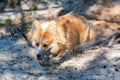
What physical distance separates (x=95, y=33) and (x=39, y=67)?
5.91ft

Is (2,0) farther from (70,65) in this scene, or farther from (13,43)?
(70,65)

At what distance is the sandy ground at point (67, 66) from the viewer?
543 cm

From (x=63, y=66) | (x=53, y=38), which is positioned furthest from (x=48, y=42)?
(x=63, y=66)

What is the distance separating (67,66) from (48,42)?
0.53m

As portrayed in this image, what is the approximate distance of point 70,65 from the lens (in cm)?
584

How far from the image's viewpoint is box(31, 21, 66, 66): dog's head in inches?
233

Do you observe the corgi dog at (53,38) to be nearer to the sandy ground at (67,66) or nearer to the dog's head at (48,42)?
the dog's head at (48,42)

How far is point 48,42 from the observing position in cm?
595

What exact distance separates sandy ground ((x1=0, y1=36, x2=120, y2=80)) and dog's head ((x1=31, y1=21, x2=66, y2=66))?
0.22 metres

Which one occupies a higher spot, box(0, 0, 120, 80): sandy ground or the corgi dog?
the corgi dog

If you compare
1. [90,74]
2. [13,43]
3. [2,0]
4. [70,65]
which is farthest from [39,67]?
[2,0]

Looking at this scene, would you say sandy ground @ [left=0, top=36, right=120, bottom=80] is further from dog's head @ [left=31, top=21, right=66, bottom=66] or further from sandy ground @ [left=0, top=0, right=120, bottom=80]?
dog's head @ [left=31, top=21, right=66, bottom=66]

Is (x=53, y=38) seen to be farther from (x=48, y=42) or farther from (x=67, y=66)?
(x=67, y=66)

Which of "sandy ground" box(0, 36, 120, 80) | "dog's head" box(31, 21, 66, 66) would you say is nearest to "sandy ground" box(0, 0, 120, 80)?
"sandy ground" box(0, 36, 120, 80)
